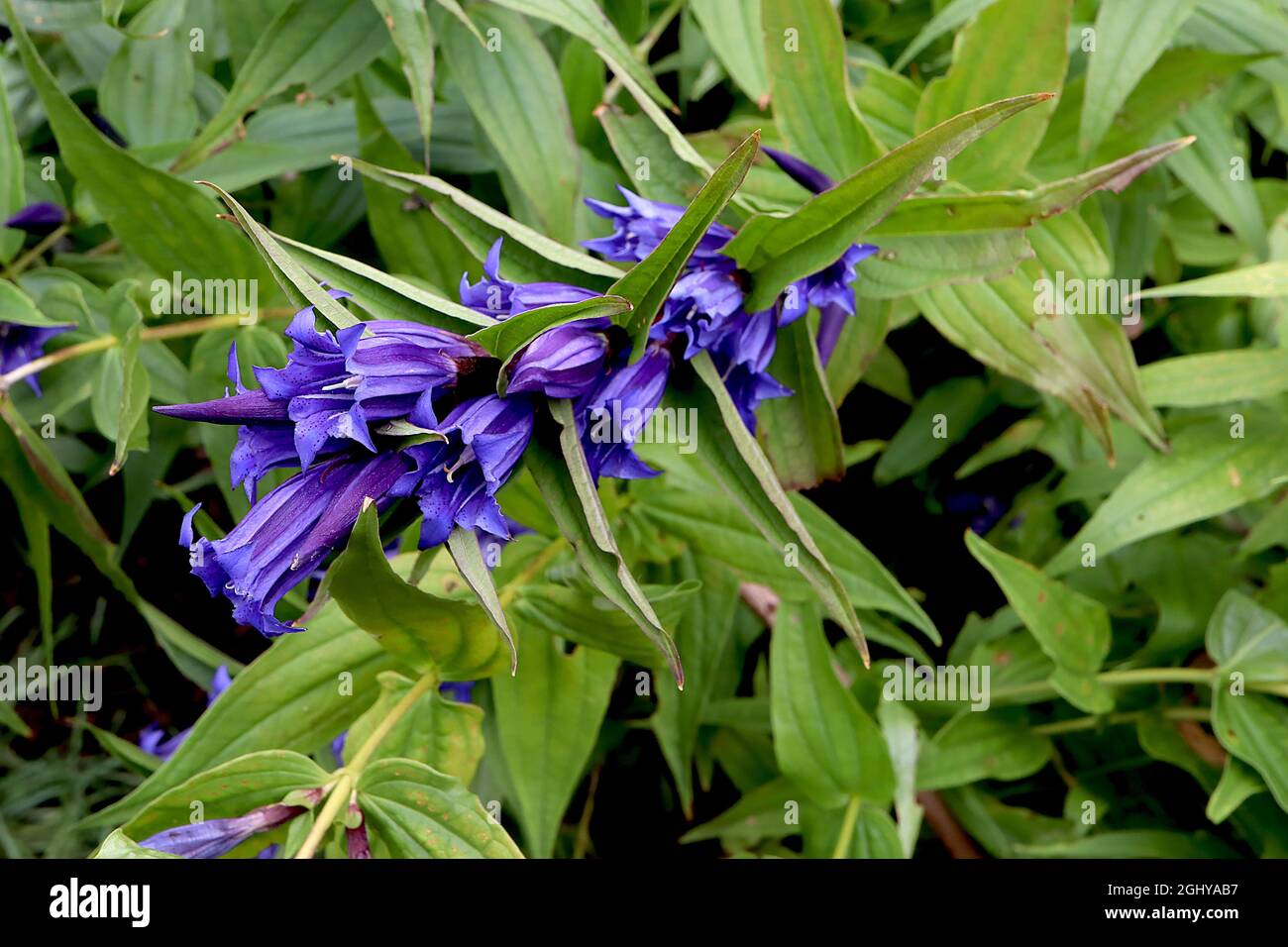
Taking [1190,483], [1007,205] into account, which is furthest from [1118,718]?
[1007,205]

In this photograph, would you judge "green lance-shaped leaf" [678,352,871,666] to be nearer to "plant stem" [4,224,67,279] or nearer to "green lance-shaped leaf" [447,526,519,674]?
"green lance-shaped leaf" [447,526,519,674]

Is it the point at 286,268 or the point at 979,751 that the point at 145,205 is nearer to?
the point at 286,268

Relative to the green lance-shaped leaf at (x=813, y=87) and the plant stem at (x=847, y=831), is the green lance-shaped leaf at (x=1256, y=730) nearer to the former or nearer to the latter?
the plant stem at (x=847, y=831)

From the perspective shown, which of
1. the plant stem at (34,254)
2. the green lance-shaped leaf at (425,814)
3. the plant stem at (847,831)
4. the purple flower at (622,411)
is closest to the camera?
the purple flower at (622,411)

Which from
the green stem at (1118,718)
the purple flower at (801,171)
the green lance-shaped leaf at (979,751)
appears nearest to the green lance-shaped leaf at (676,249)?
the purple flower at (801,171)
